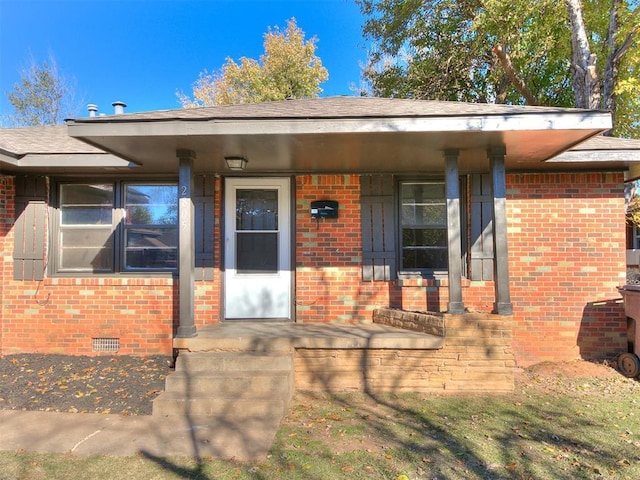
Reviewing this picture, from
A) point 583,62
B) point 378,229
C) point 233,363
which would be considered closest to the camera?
point 233,363

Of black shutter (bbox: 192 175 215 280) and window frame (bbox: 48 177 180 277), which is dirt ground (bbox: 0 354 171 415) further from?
black shutter (bbox: 192 175 215 280)

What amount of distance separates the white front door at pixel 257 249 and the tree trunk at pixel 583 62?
7.24m

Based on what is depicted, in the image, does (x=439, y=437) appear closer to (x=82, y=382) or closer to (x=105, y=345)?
(x=82, y=382)

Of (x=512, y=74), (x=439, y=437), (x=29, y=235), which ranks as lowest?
(x=439, y=437)

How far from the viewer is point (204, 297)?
19.0 ft

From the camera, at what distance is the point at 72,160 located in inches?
211

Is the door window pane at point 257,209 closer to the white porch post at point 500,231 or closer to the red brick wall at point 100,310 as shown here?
the red brick wall at point 100,310

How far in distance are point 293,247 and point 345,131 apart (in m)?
2.15

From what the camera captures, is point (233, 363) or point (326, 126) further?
point (233, 363)

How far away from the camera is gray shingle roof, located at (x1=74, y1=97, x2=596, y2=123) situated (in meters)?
4.05

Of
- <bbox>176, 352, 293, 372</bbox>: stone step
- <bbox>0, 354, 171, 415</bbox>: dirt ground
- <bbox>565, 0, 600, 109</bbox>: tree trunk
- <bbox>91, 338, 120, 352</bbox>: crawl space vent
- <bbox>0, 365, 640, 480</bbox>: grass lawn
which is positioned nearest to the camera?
<bbox>0, 365, 640, 480</bbox>: grass lawn

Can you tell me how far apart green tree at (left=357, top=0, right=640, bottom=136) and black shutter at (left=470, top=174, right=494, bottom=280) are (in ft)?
16.3

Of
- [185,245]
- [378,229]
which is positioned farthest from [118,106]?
[378,229]

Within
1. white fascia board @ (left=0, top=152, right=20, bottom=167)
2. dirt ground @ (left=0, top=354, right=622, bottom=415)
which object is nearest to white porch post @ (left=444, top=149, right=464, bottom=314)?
dirt ground @ (left=0, top=354, right=622, bottom=415)
